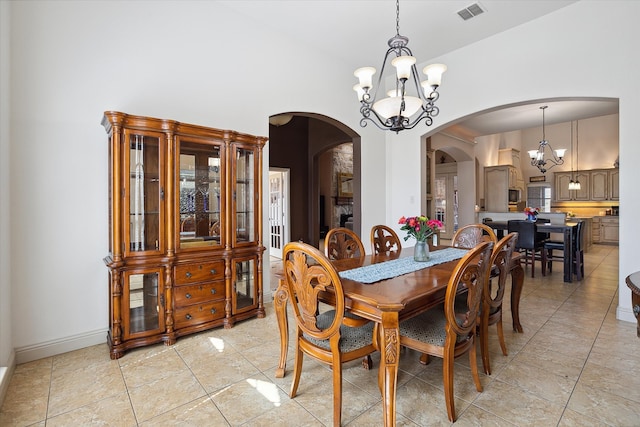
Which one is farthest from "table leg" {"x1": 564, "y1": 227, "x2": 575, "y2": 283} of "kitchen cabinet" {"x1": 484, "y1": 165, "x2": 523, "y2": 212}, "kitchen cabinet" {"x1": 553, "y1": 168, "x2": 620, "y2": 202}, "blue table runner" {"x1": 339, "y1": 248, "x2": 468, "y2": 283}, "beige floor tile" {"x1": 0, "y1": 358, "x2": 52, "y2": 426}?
"kitchen cabinet" {"x1": 553, "y1": 168, "x2": 620, "y2": 202}

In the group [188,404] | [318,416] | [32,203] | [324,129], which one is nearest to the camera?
[318,416]

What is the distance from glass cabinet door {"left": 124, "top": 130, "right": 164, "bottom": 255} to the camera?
2492mm

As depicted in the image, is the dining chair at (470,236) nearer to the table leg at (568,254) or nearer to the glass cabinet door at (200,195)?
the table leg at (568,254)

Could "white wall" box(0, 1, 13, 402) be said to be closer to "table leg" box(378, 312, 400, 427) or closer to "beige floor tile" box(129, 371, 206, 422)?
"beige floor tile" box(129, 371, 206, 422)

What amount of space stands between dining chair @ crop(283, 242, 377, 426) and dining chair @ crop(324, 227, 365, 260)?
3.16 ft

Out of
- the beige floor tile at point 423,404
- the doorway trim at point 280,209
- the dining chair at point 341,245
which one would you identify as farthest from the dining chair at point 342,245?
the doorway trim at point 280,209

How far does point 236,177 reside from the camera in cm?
311

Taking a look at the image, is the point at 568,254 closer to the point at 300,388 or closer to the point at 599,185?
the point at 300,388

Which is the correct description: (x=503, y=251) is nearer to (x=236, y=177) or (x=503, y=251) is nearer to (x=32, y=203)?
(x=236, y=177)

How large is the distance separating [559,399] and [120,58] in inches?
166

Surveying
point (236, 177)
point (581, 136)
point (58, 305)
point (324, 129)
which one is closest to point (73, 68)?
point (236, 177)

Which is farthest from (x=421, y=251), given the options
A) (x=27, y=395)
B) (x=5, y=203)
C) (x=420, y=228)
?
(x=5, y=203)

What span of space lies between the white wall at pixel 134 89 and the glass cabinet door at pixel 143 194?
40cm

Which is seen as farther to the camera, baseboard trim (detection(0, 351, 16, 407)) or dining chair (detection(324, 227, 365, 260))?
dining chair (detection(324, 227, 365, 260))
